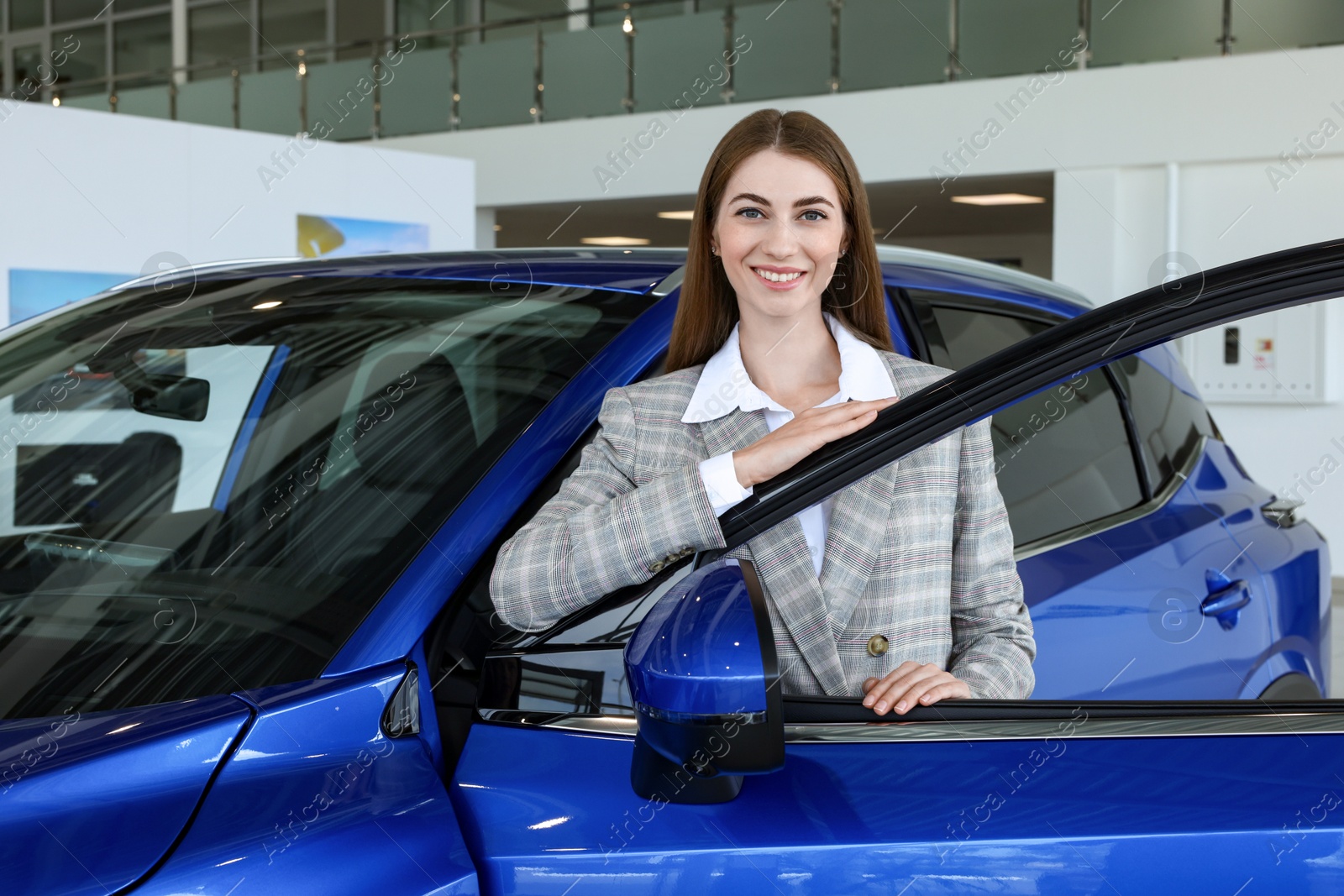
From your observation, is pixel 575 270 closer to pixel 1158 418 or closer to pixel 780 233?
pixel 780 233

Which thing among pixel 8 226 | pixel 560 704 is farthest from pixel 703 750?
pixel 8 226

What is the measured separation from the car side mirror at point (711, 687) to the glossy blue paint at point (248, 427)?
0.95 meters

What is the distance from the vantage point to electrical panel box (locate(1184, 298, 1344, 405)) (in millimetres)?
7805

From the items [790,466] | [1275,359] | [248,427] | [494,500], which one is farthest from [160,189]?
[1275,359]

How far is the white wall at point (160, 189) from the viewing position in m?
6.25

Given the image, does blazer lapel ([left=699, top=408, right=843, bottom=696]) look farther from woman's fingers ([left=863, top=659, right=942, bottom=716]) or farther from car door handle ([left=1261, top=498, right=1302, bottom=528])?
car door handle ([left=1261, top=498, right=1302, bottom=528])

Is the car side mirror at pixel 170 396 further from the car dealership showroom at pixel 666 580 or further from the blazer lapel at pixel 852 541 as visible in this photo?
the blazer lapel at pixel 852 541

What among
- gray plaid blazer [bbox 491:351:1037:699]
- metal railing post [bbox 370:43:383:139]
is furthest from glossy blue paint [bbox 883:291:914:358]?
metal railing post [bbox 370:43:383:139]

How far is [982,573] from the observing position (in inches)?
50.9

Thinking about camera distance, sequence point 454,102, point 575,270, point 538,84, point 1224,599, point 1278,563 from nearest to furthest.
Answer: point 575,270, point 1224,599, point 1278,563, point 538,84, point 454,102

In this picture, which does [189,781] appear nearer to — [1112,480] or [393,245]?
[1112,480]

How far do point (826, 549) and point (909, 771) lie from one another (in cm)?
29

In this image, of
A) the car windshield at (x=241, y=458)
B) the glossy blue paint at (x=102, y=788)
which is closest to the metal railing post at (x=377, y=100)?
the car windshield at (x=241, y=458)

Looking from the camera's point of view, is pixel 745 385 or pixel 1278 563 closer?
pixel 745 385
